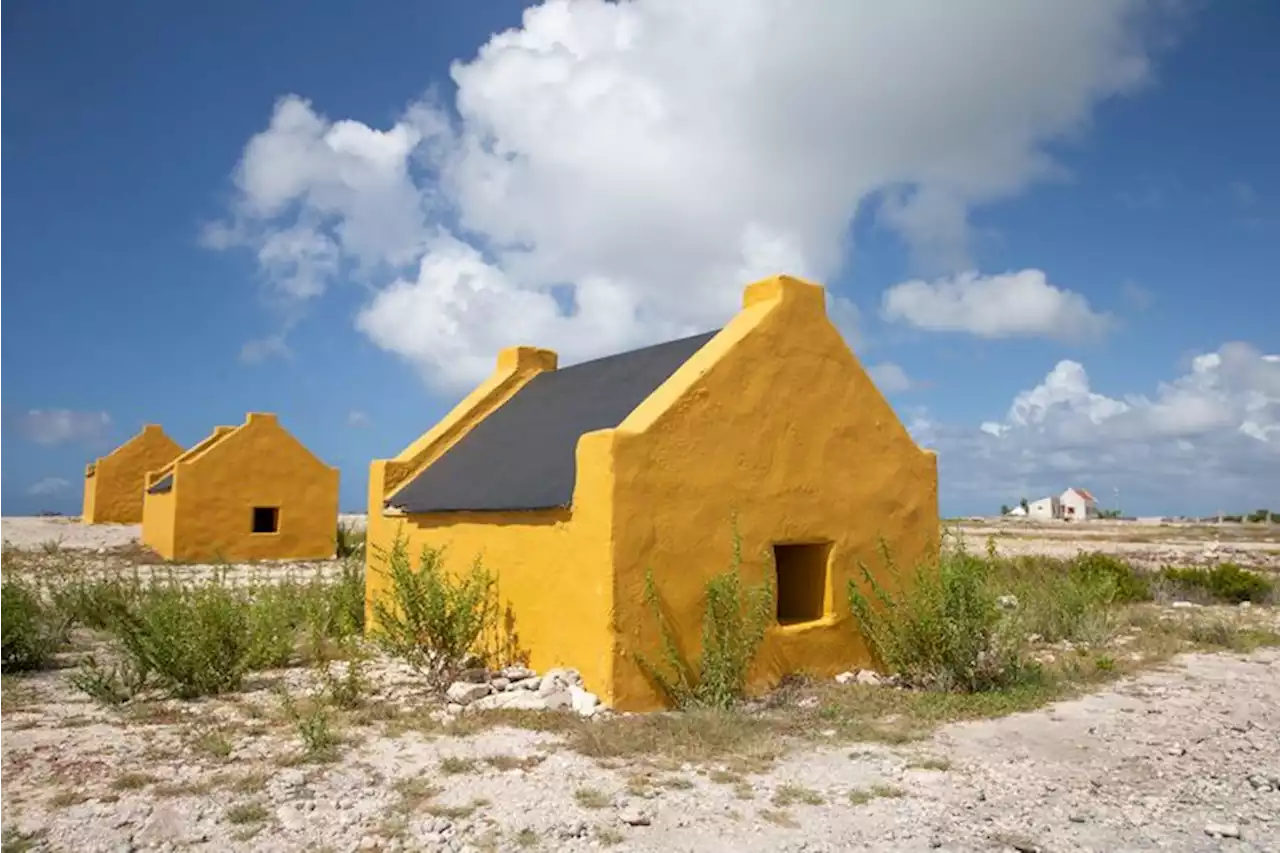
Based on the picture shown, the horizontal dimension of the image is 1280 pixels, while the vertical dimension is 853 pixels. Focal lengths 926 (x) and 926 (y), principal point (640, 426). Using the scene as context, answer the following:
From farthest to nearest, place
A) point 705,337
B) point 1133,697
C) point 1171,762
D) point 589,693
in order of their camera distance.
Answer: point 705,337 < point 1133,697 < point 589,693 < point 1171,762

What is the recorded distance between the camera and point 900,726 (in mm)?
7434

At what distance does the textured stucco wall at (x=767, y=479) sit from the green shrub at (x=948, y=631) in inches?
19.0

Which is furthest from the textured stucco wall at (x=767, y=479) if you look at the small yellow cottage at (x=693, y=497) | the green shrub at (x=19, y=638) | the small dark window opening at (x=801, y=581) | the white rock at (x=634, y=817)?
the green shrub at (x=19, y=638)

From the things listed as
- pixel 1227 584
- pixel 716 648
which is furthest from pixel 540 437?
pixel 1227 584

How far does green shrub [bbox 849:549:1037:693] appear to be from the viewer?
8414 mm

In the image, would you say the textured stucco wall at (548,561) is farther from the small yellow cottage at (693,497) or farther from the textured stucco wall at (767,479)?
the textured stucco wall at (767,479)

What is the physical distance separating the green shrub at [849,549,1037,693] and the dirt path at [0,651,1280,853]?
2.93 feet

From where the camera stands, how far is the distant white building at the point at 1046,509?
92.2 meters

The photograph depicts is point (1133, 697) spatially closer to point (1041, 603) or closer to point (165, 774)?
point (1041, 603)

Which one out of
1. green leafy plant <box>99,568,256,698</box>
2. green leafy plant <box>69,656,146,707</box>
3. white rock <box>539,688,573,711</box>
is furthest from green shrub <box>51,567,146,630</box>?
white rock <box>539,688,573,711</box>

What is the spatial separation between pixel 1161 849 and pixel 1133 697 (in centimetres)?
398

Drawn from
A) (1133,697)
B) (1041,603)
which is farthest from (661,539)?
(1041,603)

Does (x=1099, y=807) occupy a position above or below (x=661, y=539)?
below

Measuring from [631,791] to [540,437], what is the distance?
5280mm
